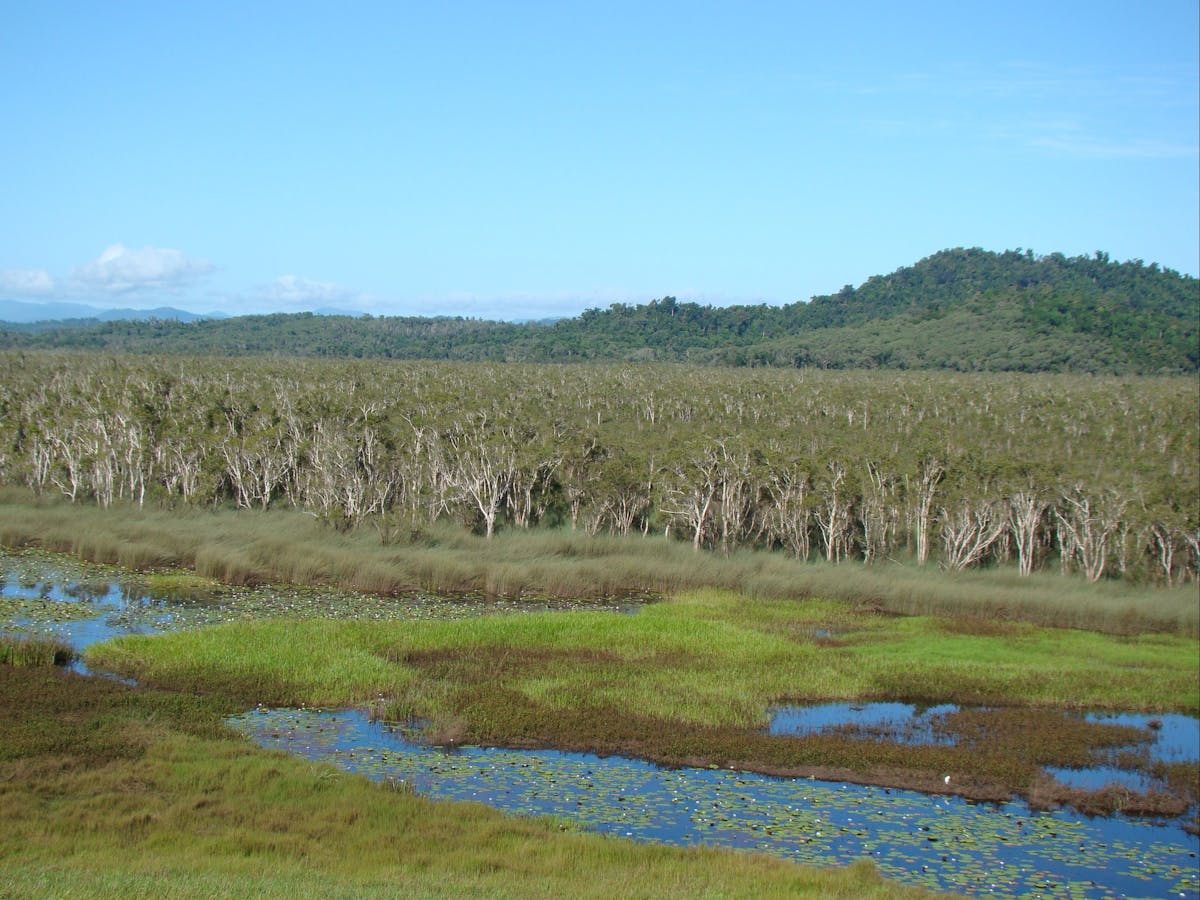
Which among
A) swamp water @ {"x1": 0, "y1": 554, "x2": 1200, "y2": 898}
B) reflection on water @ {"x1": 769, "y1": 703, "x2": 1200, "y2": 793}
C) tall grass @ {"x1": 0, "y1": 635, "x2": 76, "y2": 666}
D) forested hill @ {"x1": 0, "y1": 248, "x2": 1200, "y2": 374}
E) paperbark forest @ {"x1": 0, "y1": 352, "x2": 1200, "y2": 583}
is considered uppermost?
forested hill @ {"x1": 0, "y1": 248, "x2": 1200, "y2": 374}

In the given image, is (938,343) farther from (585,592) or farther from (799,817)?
(799,817)

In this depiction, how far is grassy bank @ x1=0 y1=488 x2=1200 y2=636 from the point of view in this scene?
37.7 m

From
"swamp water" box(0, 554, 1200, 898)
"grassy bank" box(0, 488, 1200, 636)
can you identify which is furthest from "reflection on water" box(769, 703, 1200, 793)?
"grassy bank" box(0, 488, 1200, 636)

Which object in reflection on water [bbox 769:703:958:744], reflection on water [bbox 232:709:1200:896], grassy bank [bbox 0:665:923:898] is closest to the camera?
grassy bank [bbox 0:665:923:898]

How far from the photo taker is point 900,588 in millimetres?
39125

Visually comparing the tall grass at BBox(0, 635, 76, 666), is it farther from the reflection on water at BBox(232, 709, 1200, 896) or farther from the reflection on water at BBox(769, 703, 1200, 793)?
the reflection on water at BBox(769, 703, 1200, 793)

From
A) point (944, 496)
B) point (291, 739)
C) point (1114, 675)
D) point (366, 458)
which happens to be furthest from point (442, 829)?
point (366, 458)

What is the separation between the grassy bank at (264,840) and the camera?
554 inches

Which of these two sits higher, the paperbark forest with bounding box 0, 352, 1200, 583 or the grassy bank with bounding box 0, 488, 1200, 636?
the paperbark forest with bounding box 0, 352, 1200, 583

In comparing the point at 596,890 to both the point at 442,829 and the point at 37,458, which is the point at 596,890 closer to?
the point at 442,829

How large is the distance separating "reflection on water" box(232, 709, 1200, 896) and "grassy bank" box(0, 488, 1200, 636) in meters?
17.2

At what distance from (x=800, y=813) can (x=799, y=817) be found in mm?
211

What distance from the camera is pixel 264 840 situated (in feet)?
51.9

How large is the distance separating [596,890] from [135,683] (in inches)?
587
